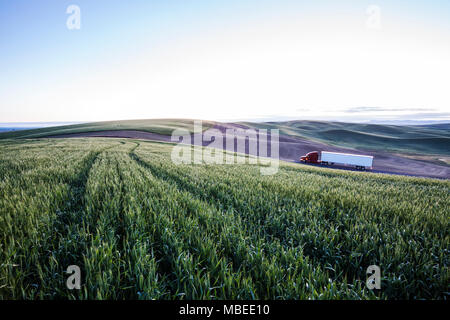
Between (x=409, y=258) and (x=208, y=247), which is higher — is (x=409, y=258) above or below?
below

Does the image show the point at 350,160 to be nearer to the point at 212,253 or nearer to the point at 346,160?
the point at 346,160

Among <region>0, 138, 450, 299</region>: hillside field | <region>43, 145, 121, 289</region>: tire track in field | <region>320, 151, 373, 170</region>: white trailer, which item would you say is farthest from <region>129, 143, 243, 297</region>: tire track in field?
<region>320, 151, 373, 170</region>: white trailer

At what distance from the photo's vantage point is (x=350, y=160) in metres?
34.0

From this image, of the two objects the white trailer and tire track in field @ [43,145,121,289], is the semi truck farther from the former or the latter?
tire track in field @ [43,145,121,289]

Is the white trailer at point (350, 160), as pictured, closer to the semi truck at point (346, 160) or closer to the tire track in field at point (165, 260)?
the semi truck at point (346, 160)

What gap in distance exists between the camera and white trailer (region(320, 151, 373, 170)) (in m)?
32.9

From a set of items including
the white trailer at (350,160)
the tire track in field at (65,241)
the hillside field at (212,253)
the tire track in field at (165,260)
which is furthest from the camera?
the white trailer at (350,160)

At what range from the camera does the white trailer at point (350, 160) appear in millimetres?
32906

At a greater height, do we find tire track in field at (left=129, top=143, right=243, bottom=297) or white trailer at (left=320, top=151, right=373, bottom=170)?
tire track in field at (left=129, top=143, right=243, bottom=297)

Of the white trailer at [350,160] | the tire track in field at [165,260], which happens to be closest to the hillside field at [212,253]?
the tire track in field at [165,260]

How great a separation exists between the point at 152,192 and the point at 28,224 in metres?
2.93
